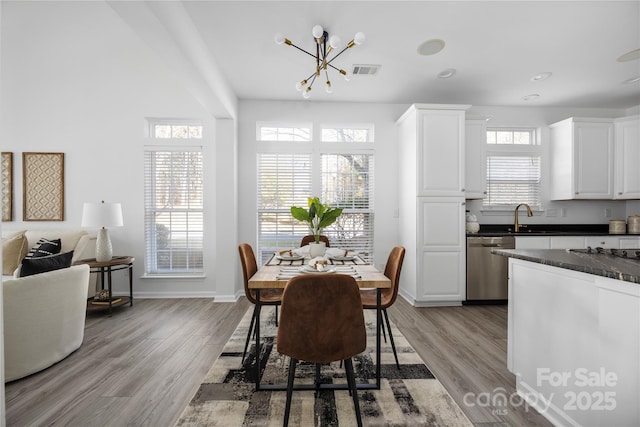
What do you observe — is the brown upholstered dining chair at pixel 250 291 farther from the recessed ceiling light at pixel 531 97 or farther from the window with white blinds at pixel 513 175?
the recessed ceiling light at pixel 531 97

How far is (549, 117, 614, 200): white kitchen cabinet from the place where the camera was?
4059 mm

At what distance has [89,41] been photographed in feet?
12.0

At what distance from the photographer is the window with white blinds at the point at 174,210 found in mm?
4184

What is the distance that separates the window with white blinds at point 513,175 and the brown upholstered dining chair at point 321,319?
12.4ft

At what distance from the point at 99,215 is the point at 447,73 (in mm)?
4433

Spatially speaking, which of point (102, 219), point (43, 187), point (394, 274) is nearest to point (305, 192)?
point (394, 274)

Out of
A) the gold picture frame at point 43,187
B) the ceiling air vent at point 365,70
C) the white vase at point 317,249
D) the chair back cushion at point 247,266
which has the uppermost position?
the ceiling air vent at point 365,70

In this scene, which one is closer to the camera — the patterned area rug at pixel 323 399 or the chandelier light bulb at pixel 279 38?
the patterned area rug at pixel 323 399

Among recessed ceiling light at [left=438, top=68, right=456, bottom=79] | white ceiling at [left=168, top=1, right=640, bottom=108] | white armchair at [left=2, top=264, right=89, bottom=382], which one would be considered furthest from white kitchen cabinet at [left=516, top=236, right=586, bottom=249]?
white armchair at [left=2, top=264, right=89, bottom=382]

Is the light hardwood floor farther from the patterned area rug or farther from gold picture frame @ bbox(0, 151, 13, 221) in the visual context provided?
gold picture frame @ bbox(0, 151, 13, 221)

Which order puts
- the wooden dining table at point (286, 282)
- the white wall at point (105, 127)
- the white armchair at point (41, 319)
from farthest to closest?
the white wall at point (105, 127)
the white armchair at point (41, 319)
the wooden dining table at point (286, 282)

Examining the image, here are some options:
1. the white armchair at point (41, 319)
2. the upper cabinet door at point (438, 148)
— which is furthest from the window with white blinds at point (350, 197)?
the white armchair at point (41, 319)

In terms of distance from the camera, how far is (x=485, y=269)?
382cm

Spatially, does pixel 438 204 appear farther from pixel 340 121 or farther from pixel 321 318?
pixel 321 318
